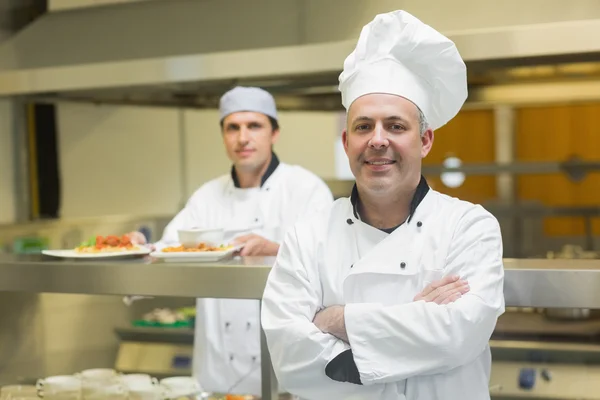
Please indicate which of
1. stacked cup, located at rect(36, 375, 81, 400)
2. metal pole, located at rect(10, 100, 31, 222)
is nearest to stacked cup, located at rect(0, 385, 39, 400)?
stacked cup, located at rect(36, 375, 81, 400)

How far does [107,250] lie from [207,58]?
111 centimetres

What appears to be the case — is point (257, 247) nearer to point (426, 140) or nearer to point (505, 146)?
point (426, 140)

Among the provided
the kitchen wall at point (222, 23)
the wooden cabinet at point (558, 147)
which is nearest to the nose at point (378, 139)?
the kitchen wall at point (222, 23)

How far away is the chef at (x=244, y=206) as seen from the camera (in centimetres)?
233

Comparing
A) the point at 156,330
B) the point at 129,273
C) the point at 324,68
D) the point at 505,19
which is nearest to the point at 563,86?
the point at 505,19

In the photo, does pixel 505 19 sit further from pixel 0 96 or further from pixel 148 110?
pixel 148 110

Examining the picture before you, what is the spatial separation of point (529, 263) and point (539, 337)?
89cm

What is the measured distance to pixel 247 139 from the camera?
2.42m

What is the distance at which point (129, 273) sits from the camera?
1.68 meters

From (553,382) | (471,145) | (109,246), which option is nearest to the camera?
(109,246)

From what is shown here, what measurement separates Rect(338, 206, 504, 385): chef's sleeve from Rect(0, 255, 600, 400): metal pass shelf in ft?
0.41

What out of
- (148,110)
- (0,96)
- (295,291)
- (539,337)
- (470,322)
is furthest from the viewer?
(148,110)

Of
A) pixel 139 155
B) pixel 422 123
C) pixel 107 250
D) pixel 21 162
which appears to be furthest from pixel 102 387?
pixel 139 155

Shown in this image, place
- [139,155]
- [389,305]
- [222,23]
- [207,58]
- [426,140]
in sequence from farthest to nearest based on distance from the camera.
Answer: [139,155] → [222,23] → [207,58] → [426,140] → [389,305]
